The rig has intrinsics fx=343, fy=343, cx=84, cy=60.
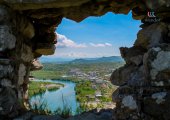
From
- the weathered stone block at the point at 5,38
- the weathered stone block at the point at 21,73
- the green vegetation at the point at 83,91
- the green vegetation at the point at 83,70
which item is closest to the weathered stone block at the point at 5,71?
the weathered stone block at the point at 5,38

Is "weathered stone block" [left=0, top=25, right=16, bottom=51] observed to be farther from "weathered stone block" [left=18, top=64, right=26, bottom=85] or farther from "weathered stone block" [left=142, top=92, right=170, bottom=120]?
"weathered stone block" [left=142, top=92, right=170, bottom=120]

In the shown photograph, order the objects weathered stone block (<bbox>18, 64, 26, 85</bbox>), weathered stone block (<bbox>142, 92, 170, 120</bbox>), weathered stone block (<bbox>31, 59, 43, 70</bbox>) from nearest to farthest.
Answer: weathered stone block (<bbox>142, 92, 170, 120</bbox>), weathered stone block (<bbox>18, 64, 26, 85</bbox>), weathered stone block (<bbox>31, 59, 43, 70</bbox>)

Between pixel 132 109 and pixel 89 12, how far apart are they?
1.93 m

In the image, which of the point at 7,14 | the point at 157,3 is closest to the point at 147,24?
the point at 157,3

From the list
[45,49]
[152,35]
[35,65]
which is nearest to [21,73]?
[45,49]

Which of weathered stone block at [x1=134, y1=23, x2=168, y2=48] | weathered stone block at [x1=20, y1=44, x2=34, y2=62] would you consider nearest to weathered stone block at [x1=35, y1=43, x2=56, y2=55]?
weathered stone block at [x1=20, y1=44, x2=34, y2=62]

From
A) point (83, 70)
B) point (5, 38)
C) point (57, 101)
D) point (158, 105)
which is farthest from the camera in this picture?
point (83, 70)

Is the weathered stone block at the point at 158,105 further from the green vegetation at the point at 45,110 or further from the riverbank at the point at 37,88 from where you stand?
the riverbank at the point at 37,88

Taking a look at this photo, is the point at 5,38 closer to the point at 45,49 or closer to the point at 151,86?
the point at 45,49

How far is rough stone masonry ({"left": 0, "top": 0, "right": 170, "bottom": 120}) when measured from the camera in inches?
175

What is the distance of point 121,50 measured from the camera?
5.54m

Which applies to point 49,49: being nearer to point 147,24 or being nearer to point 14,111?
point 14,111

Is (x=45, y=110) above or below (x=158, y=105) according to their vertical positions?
below

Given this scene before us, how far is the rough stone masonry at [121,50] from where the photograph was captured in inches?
175
